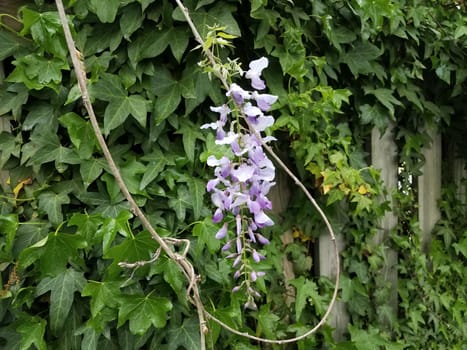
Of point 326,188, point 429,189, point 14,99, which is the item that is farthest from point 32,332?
point 429,189

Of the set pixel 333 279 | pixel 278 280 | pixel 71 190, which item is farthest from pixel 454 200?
pixel 71 190

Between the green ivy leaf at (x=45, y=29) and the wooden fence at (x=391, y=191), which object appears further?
the wooden fence at (x=391, y=191)

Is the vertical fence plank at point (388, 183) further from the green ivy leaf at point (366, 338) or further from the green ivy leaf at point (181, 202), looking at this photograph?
the green ivy leaf at point (181, 202)

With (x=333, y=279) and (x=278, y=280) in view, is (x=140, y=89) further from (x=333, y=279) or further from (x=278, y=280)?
(x=333, y=279)

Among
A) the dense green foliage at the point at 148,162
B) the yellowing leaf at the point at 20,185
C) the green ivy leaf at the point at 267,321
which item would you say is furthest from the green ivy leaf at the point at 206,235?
the yellowing leaf at the point at 20,185

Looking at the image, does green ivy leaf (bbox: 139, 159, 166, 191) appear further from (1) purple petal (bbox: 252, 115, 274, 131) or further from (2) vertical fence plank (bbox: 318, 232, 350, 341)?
(2) vertical fence plank (bbox: 318, 232, 350, 341)

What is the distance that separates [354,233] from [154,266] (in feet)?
2.83

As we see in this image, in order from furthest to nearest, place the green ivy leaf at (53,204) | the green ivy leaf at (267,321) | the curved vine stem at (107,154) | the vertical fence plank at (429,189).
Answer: the vertical fence plank at (429,189) < the green ivy leaf at (267,321) < the green ivy leaf at (53,204) < the curved vine stem at (107,154)

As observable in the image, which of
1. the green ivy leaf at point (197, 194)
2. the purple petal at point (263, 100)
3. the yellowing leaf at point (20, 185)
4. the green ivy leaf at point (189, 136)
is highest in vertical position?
the purple petal at point (263, 100)

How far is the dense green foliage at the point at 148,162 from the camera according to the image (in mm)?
1325

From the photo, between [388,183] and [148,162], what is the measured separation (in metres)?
1.05

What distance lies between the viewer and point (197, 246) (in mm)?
1359

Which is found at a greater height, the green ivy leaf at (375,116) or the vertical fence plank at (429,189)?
the green ivy leaf at (375,116)

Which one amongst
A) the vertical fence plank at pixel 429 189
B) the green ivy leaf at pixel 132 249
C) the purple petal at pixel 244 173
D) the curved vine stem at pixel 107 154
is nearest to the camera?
the curved vine stem at pixel 107 154
